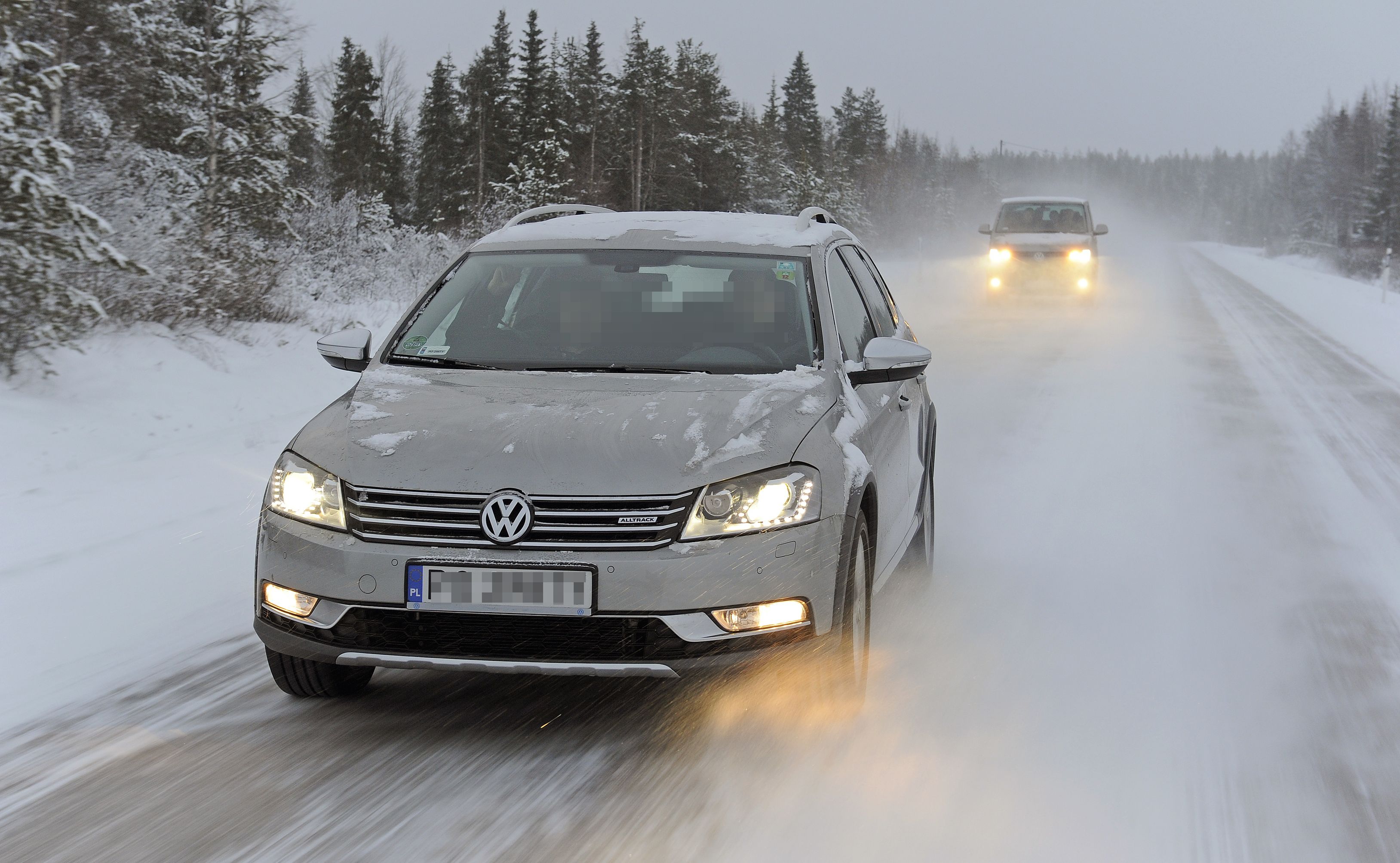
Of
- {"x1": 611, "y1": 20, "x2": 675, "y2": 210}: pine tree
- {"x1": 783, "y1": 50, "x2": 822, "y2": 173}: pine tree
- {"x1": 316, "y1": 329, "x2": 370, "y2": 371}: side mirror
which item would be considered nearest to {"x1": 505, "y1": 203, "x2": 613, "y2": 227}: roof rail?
{"x1": 316, "y1": 329, "x2": 370, "y2": 371}: side mirror

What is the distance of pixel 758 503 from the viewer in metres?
3.75

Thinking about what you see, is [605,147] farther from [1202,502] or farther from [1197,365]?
[1202,502]

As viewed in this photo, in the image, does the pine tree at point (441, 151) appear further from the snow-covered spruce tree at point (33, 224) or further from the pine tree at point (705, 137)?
the snow-covered spruce tree at point (33, 224)

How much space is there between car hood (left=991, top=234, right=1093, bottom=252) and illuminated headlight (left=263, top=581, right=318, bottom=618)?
21.3 metres

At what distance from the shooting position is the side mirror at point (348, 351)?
16.2 ft

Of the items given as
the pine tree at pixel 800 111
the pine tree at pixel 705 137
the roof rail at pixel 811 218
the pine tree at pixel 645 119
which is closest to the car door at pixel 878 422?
the roof rail at pixel 811 218

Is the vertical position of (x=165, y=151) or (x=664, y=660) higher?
(x=165, y=151)

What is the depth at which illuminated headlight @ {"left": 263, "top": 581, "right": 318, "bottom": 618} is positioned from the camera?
377cm

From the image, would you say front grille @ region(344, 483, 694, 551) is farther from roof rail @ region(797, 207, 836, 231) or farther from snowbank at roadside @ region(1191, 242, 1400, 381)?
snowbank at roadside @ region(1191, 242, 1400, 381)

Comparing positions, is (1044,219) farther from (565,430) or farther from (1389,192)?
(1389,192)

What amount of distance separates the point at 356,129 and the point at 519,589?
62.5 meters

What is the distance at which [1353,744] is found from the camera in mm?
4043

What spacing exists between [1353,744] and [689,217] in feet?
10.2

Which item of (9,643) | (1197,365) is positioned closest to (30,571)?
(9,643)
